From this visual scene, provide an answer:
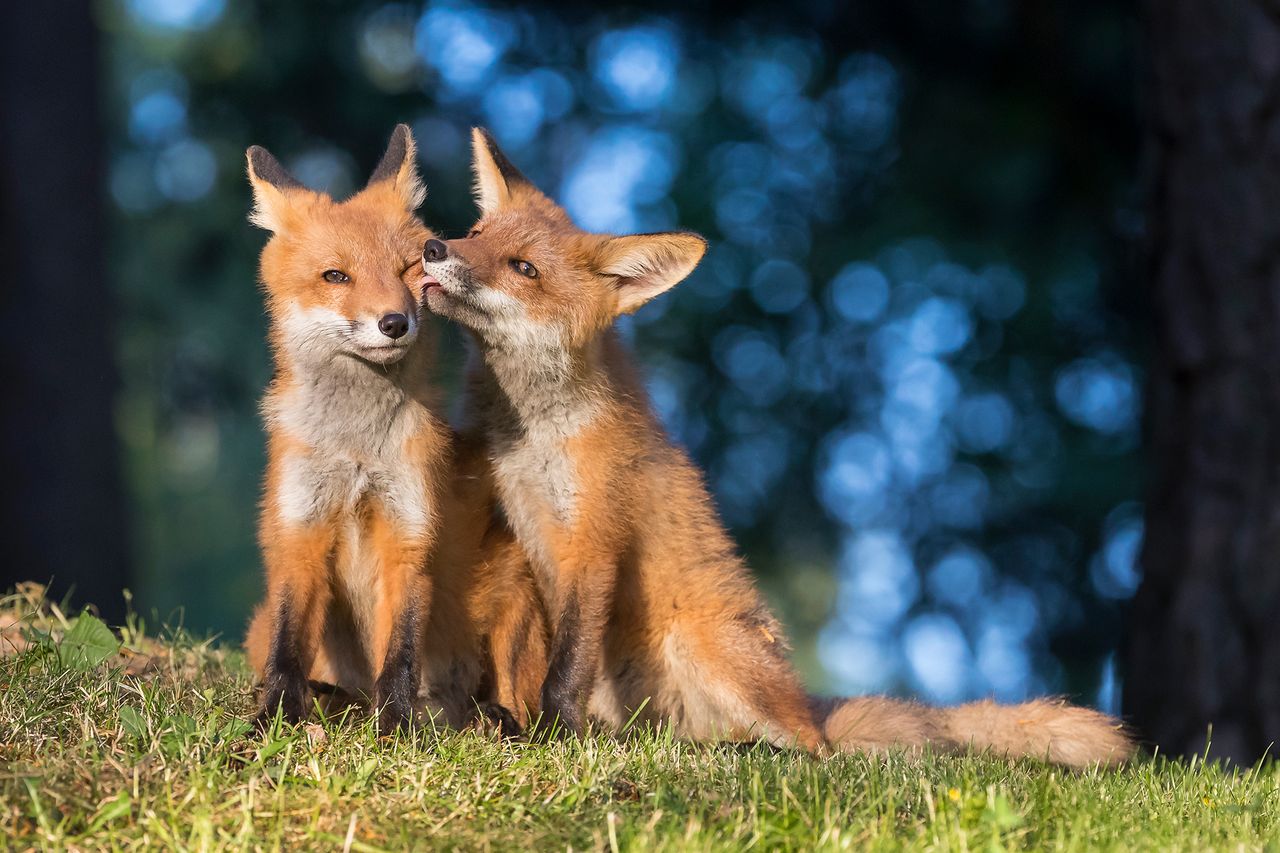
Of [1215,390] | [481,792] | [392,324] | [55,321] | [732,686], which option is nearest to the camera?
[481,792]

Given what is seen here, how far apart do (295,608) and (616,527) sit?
1.12 meters

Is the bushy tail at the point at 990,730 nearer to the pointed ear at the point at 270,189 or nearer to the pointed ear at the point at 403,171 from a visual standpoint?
the pointed ear at the point at 403,171

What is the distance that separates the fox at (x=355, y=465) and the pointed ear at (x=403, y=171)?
24 mm

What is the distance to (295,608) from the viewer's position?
12.5 ft

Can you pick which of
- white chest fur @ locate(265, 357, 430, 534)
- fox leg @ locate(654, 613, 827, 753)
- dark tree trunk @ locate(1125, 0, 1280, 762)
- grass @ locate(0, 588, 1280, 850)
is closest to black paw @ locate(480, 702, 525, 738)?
grass @ locate(0, 588, 1280, 850)

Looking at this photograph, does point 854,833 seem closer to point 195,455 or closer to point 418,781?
point 418,781

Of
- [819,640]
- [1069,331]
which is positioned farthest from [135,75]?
[1069,331]

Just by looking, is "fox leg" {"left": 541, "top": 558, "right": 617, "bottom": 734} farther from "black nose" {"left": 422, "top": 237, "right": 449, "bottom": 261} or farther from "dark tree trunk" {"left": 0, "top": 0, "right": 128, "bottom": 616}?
"dark tree trunk" {"left": 0, "top": 0, "right": 128, "bottom": 616}

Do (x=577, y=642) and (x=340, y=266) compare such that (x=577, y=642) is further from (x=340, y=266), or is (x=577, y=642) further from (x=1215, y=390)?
(x=1215, y=390)

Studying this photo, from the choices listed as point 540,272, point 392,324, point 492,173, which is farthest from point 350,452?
point 492,173

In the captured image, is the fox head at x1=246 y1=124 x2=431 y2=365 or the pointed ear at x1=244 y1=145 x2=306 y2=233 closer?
the fox head at x1=246 y1=124 x2=431 y2=365

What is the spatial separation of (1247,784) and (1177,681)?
2544 millimetres

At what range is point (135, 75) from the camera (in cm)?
1720

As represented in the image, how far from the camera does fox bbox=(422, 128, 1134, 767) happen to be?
4.17 meters
